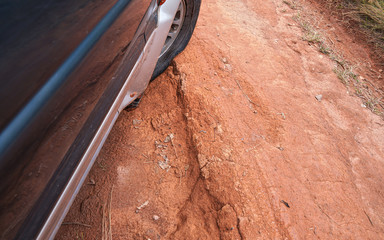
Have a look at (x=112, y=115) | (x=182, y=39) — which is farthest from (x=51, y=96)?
(x=182, y=39)

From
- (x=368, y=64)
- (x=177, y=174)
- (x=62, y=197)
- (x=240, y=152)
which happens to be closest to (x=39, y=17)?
(x=62, y=197)

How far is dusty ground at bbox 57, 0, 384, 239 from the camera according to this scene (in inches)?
76.7

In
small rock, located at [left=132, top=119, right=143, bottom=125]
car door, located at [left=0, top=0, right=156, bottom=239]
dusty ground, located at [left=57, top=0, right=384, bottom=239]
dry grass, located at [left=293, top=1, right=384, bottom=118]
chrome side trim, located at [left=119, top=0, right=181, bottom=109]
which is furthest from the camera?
dry grass, located at [left=293, top=1, right=384, bottom=118]

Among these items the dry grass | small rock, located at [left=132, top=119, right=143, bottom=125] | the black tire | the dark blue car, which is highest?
the dark blue car

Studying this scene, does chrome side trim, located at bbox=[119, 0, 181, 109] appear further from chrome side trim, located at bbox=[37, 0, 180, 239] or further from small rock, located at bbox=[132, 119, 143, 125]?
small rock, located at bbox=[132, 119, 143, 125]

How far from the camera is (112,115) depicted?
150 cm

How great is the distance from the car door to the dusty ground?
2.84 feet

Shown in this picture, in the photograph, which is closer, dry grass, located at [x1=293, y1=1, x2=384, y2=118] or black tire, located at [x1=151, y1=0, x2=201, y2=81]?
black tire, located at [x1=151, y1=0, x2=201, y2=81]

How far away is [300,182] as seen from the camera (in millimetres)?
2246

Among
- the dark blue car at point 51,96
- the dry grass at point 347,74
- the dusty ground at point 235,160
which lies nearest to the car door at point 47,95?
the dark blue car at point 51,96

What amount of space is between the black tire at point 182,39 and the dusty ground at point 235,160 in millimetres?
104

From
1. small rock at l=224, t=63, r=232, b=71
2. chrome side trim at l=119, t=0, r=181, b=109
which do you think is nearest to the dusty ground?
small rock at l=224, t=63, r=232, b=71

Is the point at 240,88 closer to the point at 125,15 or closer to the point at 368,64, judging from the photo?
the point at 125,15

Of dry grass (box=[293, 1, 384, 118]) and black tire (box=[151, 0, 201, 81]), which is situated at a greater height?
black tire (box=[151, 0, 201, 81])
